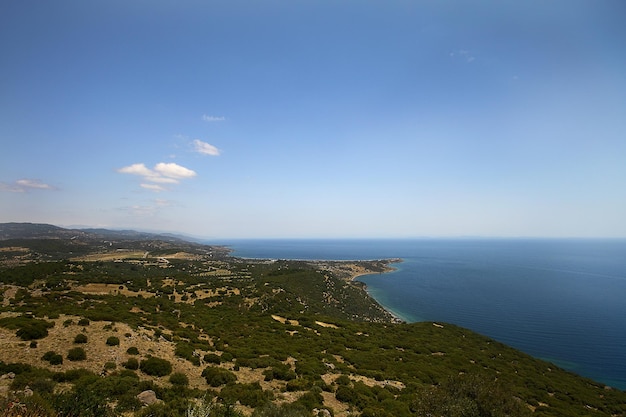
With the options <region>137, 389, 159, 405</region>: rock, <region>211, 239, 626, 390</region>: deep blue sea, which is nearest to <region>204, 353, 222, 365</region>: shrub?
<region>137, 389, 159, 405</region>: rock

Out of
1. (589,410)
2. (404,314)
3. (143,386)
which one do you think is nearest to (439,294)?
(404,314)

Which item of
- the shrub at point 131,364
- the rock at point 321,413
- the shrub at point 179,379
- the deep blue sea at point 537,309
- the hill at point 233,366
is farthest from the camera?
the deep blue sea at point 537,309

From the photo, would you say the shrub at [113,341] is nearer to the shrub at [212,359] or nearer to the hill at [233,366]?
the hill at [233,366]

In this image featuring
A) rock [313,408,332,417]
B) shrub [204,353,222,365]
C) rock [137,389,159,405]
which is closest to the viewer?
rock [137,389,159,405]

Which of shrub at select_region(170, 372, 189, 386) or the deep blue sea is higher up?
shrub at select_region(170, 372, 189, 386)

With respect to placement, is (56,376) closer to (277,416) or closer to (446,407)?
(277,416)

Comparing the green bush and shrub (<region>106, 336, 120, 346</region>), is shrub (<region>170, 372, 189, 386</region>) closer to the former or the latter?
shrub (<region>106, 336, 120, 346</region>)

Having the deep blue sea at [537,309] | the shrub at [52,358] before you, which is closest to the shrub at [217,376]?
the shrub at [52,358]
